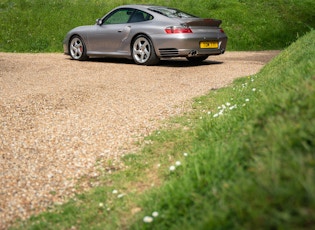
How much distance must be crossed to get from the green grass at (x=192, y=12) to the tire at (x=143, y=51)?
5.85 metres

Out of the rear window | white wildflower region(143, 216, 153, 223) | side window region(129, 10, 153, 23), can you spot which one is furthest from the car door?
white wildflower region(143, 216, 153, 223)

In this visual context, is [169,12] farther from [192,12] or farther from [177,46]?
[192,12]

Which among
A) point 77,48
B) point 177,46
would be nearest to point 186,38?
point 177,46

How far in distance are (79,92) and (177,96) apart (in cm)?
170

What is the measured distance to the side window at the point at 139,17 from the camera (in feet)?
35.7

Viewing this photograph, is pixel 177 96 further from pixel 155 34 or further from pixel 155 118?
pixel 155 34

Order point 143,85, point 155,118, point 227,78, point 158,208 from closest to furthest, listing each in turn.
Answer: point 158,208 < point 155,118 < point 143,85 < point 227,78

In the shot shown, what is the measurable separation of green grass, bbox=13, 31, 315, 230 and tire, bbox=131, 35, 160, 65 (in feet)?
21.4

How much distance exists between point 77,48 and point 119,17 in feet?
5.36

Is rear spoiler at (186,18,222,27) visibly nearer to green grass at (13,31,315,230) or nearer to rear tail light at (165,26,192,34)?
rear tail light at (165,26,192,34)

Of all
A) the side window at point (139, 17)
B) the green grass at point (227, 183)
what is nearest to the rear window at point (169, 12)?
the side window at point (139, 17)

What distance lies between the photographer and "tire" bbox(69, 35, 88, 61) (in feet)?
39.8

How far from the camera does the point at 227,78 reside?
351 inches

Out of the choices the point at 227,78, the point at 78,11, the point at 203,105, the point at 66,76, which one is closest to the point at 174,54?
the point at 227,78
